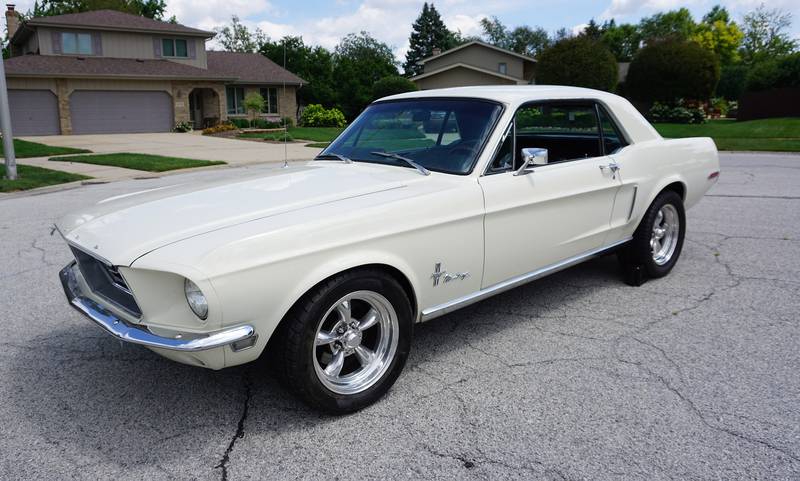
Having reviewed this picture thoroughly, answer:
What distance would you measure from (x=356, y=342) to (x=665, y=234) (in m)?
3.41

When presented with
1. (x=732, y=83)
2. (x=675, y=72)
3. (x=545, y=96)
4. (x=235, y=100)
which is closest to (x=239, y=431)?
(x=545, y=96)

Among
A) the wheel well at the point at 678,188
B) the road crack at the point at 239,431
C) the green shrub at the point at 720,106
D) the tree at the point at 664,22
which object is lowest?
the road crack at the point at 239,431

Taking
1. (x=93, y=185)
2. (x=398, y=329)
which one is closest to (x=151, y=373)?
(x=398, y=329)

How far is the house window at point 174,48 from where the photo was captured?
109ft

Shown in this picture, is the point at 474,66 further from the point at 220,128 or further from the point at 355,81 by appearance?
the point at 220,128

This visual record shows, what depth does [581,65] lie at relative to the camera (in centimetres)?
3111

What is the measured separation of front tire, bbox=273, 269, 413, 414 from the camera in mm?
2721

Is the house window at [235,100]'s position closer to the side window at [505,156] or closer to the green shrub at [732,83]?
the side window at [505,156]

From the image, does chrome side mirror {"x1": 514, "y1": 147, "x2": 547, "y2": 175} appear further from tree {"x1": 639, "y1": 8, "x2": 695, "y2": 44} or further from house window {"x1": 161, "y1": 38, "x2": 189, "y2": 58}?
tree {"x1": 639, "y1": 8, "x2": 695, "y2": 44}

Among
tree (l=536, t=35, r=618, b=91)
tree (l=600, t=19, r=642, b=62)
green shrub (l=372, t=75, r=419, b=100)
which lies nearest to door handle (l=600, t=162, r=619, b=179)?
tree (l=536, t=35, r=618, b=91)

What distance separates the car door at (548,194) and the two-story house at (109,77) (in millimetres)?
25824

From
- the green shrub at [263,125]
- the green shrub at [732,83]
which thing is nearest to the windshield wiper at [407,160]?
the green shrub at [263,125]

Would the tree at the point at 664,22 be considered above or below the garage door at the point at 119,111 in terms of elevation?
above

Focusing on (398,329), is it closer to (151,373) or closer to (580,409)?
(580,409)
